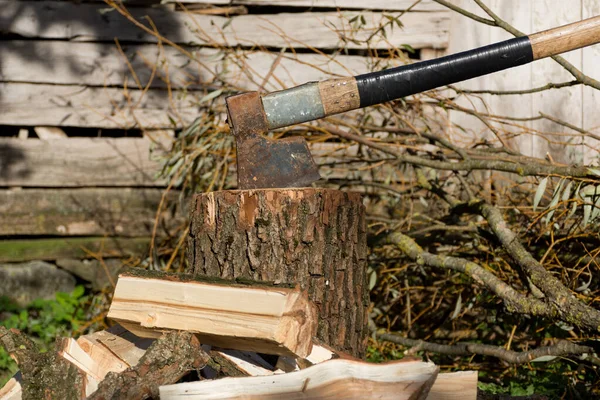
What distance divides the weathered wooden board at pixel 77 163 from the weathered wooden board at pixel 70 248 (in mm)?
388

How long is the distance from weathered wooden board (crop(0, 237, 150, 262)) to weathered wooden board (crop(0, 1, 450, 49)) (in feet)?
4.55

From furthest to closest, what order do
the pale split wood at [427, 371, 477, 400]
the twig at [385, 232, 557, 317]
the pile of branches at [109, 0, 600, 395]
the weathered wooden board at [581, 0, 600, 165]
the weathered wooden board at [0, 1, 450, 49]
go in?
the weathered wooden board at [0, 1, 450, 49] < the weathered wooden board at [581, 0, 600, 165] < the pile of branches at [109, 0, 600, 395] < the twig at [385, 232, 557, 317] < the pale split wood at [427, 371, 477, 400]

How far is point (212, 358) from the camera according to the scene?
233 cm

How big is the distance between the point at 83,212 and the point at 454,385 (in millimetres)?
3337

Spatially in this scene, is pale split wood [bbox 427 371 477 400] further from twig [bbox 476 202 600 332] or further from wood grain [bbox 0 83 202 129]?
wood grain [bbox 0 83 202 129]

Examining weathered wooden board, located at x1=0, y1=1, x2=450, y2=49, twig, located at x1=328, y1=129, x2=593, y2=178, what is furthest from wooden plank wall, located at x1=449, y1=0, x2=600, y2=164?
twig, located at x1=328, y1=129, x2=593, y2=178

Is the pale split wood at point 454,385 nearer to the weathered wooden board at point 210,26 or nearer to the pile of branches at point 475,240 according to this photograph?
the pile of branches at point 475,240

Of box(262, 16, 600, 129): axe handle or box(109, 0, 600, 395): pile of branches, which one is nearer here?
box(262, 16, 600, 129): axe handle

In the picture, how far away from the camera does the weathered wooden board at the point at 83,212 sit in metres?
4.72

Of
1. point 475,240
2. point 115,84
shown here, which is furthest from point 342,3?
point 475,240

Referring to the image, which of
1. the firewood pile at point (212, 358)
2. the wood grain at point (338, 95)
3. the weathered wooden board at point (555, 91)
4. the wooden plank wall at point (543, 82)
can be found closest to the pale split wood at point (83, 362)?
the firewood pile at point (212, 358)

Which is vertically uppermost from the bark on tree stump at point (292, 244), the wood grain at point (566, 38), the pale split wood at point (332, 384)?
the wood grain at point (566, 38)

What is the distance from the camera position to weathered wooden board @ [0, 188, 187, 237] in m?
4.72

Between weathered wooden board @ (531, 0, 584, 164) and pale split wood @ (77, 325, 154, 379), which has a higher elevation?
weathered wooden board @ (531, 0, 584, 164)
